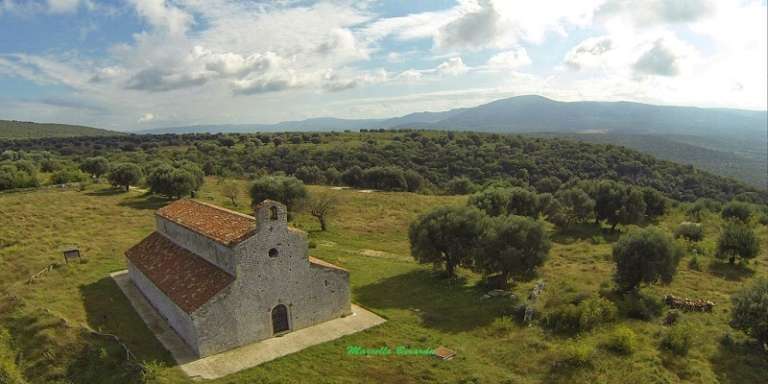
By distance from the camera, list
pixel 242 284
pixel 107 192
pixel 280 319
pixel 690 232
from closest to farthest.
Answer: pixel 242 284 → pixel 280 319 → pixel 690 232 → pixel 107 192

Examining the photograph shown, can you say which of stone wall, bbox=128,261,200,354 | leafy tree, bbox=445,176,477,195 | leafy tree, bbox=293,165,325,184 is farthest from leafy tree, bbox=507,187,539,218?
leafy tree, bbox=293,165,325,184

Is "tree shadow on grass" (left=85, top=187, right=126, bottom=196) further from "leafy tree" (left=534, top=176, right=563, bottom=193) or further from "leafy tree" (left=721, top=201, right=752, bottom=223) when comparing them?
"leafy tree" (left=721, top=201, right=752, bottom=223)

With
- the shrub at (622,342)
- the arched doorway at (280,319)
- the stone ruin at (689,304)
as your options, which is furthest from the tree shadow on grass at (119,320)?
the stone ruin at (689,304)

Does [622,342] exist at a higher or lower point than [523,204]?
lower

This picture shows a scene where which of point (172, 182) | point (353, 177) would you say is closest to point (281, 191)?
point (172, 182)

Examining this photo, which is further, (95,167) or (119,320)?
(95,167)

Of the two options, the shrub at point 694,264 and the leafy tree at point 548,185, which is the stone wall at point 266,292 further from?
the leafy tree at point 548,185

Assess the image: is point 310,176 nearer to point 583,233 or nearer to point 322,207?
point 322,207
